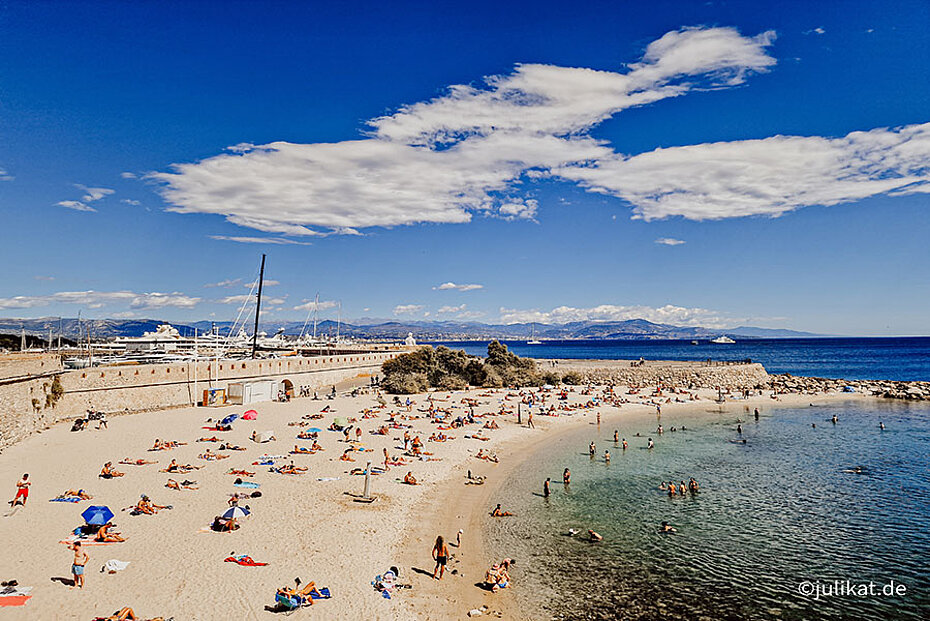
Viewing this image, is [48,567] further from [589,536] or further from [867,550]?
[867,550]

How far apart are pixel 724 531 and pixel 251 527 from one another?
14.7m

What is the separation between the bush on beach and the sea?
19996 millimetres

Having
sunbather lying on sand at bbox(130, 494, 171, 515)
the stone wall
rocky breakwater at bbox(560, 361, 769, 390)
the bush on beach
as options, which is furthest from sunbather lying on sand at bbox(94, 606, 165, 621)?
rocky breakwater at bbox(560, 361, 769, 390)

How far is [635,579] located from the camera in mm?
13039

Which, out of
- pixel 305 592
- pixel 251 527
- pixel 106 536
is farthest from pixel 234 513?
pixel 305 592

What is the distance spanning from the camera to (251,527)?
49.4 ft

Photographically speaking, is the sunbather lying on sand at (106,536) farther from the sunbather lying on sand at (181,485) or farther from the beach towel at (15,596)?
the sunbather lying on sand at (181,485)

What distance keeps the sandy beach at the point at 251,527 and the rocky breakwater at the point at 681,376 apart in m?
35.4

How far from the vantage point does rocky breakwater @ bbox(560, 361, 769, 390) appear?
59.6 m

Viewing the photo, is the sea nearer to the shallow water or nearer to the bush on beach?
the shallow water

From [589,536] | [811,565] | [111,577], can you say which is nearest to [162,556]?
[111,577]

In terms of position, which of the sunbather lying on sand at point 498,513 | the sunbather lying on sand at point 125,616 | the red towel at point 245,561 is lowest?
the sunbather lying on sand at point 498,513

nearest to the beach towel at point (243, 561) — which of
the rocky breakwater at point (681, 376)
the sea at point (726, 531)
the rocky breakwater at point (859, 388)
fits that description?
the sea at point (726, 531)

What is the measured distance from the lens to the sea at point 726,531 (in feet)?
39.5
